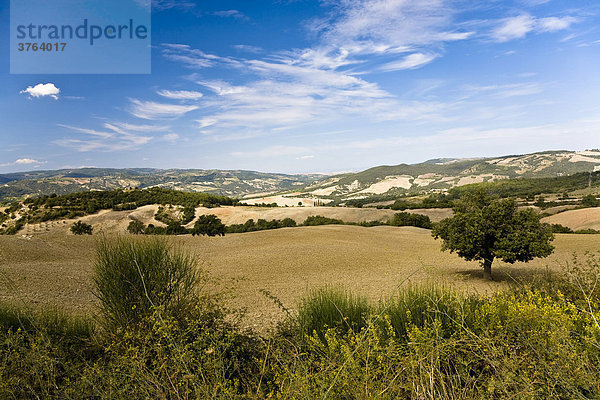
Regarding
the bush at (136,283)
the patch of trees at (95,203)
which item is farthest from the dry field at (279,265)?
the patch of trees at (95,203)

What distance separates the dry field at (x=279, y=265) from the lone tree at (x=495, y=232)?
1.21 meters

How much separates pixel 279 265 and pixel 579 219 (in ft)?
137

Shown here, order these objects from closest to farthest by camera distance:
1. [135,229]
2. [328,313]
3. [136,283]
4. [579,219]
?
[136,283] < [328,313] < [135,229] < [579,219]

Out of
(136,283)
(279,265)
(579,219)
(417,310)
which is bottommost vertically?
(279,265)

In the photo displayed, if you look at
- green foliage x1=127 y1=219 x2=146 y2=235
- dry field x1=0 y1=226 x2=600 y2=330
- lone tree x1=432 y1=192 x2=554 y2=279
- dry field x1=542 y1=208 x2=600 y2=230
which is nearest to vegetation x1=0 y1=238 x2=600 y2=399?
dry field x1=0 y1=226 x2=600 y2=330

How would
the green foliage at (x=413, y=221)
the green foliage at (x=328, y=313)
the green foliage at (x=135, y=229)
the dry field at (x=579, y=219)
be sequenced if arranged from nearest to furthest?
1. the green foliage at (x=328, y=313)
2. the green foliage at (x=135, y=229)
3. the dry field at (x=579, y=219)
4. the green foliage at (x=413, y=221)

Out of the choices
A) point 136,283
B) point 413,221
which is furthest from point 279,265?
point 413,221

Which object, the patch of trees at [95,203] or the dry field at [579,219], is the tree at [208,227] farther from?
the dry field at [579,219]

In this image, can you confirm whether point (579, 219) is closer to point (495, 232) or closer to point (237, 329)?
point (495, 232)

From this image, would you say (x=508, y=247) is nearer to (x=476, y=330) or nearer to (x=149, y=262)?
(x=476, y=330)

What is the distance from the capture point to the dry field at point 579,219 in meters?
35.3

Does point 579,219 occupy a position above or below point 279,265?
above

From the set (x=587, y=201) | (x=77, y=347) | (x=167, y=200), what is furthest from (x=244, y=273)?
(x=587, y=201)

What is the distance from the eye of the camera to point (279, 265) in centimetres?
1761
